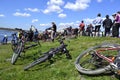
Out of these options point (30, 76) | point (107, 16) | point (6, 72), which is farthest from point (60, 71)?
point (107, 16)

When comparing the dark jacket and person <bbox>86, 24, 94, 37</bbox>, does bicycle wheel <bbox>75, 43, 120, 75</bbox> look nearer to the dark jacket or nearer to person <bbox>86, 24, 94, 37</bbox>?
the dark jacket

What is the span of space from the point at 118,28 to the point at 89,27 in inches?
450

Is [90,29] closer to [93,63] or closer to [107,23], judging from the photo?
[107,23]

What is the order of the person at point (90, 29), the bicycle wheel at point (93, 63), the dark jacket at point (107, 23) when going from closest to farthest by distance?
the bicycle wheel at point (93, 63) → the dark jacket at point (107, 23) → the person at point (90, 29)

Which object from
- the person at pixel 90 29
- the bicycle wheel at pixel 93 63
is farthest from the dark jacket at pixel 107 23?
the bicycle wheel at pixel 93 63

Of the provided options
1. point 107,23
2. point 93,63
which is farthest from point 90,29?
point 93,63

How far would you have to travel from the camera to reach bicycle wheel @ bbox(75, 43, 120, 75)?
8.26 m

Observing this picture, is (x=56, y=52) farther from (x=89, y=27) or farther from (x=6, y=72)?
(x=89, y=27)

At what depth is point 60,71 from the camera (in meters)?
10.5

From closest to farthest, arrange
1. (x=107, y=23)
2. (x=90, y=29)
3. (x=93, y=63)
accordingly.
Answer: (x=93, y=63) < (x=107, y=23) < (x=90, y=29)

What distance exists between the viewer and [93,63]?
8.75 metres

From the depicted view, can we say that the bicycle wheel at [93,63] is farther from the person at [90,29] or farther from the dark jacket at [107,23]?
the person at [90,29]

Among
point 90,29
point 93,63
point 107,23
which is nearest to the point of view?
point 93,63

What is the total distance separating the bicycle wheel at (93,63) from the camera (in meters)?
8.26
